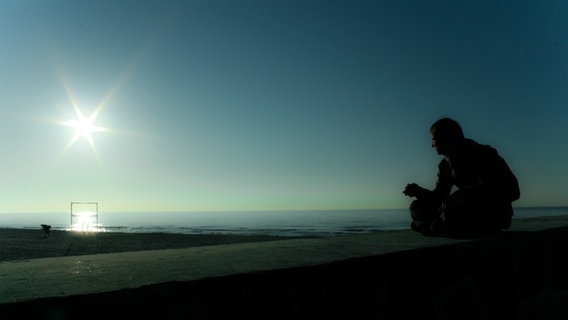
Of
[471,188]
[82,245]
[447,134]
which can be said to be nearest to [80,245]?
[82,245]

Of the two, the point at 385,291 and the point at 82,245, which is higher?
the point at 385,291

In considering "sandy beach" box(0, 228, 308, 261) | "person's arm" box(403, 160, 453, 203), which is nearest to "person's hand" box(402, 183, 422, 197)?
"person's arm" box(403, 160, 453, 203)

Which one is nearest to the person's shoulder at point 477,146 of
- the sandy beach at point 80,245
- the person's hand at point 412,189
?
the person's hand at point 412,189

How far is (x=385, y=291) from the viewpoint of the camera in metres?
2.48

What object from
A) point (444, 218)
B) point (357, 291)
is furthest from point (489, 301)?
point (357, 291)

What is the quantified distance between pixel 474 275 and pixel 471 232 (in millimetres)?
639

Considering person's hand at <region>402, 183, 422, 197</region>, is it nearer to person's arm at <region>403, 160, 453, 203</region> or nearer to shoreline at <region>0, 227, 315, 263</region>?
person's arm at <region>403, 160, 453, 203</region>

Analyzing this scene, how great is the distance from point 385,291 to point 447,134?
1.81m

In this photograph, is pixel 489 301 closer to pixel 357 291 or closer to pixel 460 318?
pixel 460 318

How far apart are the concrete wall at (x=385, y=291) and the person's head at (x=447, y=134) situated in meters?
0.87

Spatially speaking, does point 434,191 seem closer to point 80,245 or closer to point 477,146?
point 477,146

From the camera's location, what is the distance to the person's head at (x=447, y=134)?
377 centimetres

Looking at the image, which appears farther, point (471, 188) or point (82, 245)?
point (82, 245)

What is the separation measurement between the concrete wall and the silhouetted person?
0.97 ft
